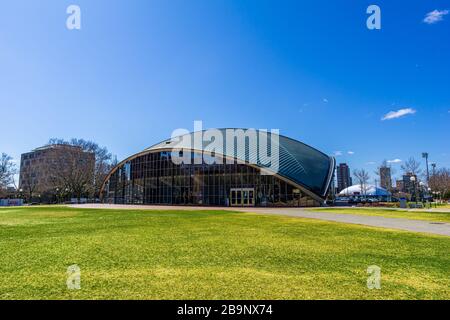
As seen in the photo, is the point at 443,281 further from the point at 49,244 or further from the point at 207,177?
the point at 207,177

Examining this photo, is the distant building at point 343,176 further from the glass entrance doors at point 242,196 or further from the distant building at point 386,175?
the glass entrance doors at point 242,196

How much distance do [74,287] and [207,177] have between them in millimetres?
41896

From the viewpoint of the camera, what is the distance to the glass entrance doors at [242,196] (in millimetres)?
45094

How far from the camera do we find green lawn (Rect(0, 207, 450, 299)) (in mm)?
4738

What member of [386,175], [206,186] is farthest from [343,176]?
[206,186]

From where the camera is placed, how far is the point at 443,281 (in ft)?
17.8

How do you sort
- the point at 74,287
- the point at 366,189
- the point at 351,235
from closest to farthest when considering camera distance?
the point at 74,287 < the point at 351,235 < the point at 366,189

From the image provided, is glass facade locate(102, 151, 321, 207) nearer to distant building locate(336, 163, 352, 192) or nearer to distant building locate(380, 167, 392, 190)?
distant building locate(380, 167, 392, 190)

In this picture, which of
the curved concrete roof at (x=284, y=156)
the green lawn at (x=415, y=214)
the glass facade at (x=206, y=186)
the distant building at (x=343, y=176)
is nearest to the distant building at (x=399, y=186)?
the distant building at (x=343, y=176)

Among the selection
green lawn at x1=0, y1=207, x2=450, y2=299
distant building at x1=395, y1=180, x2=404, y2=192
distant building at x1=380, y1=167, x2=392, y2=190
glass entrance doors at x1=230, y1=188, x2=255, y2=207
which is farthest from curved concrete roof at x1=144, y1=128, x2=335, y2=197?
distant building at x1=395, y1=180, x2=404, y2=192

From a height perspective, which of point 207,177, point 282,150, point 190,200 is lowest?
point 190,200

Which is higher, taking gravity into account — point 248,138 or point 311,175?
point 248,138

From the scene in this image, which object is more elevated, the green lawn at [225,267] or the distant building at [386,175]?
the distant building at [386,175]
